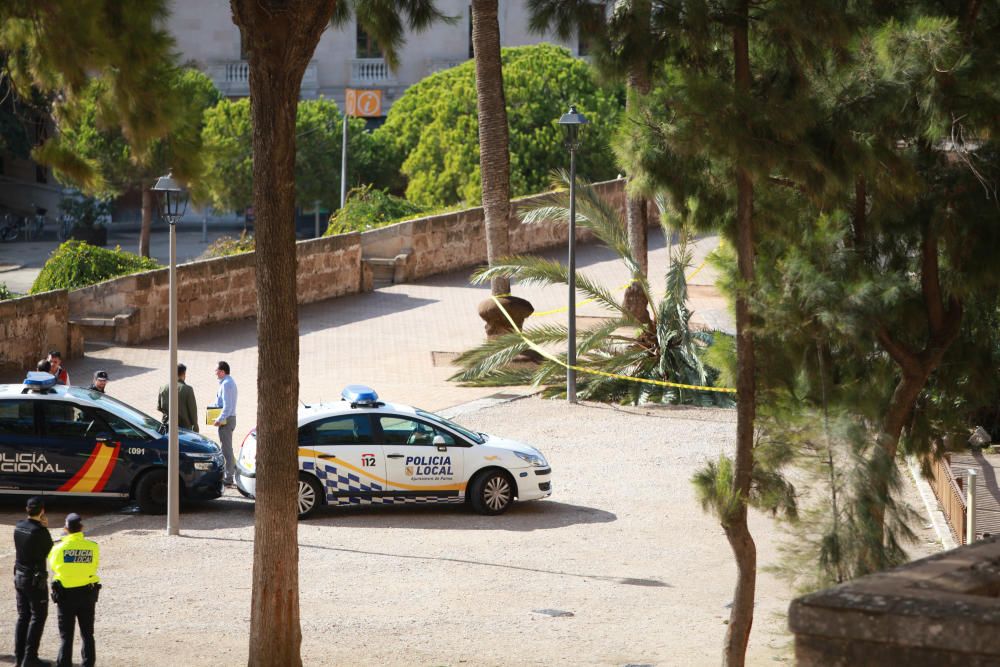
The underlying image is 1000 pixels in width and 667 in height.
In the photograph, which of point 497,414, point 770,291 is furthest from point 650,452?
point 770,291

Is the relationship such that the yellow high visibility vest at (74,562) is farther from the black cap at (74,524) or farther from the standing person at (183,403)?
the standing person at (183,403)

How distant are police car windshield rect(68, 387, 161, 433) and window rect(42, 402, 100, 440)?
18cm

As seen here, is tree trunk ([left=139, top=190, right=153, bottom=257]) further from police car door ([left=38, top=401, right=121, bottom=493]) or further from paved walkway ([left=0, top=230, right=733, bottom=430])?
police car door ([left=38, top=401, right=121, bottom=493])

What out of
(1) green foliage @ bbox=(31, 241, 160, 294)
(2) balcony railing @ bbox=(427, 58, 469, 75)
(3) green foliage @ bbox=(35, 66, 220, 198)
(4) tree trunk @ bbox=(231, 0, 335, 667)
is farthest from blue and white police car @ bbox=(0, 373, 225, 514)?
(2) balcony railing @ bbox=(427, 58, 469, 75)

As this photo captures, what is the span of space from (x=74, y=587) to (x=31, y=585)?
1.80 feet

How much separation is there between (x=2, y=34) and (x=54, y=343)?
13.8 m

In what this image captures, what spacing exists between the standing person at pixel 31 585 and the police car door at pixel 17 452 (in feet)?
16.9

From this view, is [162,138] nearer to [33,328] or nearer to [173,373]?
[173,373]

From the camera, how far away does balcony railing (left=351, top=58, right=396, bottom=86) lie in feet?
192

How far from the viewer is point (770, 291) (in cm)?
1062

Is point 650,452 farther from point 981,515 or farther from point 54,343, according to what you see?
point 54,343

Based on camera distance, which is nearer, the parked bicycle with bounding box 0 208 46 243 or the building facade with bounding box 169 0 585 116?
the parked bicycle with bounding box 0 208 46 243

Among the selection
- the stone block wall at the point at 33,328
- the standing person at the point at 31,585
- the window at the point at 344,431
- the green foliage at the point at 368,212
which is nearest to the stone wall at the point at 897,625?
the standing person at the point at 31,585

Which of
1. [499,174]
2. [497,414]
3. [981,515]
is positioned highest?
[499,174]
